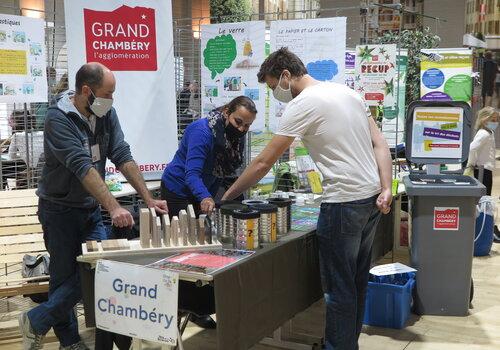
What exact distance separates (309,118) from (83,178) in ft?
3.52

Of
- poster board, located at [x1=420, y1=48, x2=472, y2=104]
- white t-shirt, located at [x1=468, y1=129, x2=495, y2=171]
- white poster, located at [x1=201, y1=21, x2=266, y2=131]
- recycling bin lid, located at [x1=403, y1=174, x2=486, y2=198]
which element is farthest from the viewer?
poster board, located at [x1=420, y1=48, x2=472, y2=104]

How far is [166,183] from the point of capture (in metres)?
3.54

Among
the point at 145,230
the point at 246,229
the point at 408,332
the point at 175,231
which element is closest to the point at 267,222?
the point at 246,229

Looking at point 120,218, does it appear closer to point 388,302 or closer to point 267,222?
point 267,222

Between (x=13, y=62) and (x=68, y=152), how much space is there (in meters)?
1.78

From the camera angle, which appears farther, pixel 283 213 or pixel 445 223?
pixel 445 223

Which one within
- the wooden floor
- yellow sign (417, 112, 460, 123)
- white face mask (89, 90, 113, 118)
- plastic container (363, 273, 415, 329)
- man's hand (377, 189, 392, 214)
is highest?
white face mask (89, 90, 113, 118)

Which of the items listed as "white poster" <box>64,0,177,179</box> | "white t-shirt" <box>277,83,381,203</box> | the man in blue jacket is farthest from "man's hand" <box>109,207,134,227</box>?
"white poster" <box>64,0,177,179</box>

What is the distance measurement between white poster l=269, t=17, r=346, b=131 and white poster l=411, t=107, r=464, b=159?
2.06 feet

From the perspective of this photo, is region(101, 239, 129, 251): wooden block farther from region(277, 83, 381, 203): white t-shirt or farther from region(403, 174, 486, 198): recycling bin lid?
region(403, 174, 486, 198): recycling bin lid

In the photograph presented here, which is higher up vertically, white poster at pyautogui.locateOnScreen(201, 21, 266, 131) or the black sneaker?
white poster at pyautogui.locateOnScreen(201, 21, 266, 131)

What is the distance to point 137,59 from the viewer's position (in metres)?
4.30

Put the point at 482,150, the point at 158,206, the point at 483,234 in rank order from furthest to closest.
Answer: the point at 482,150 → the point at 483,234 → the point at 158,206

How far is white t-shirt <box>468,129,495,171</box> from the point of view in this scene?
628cm
